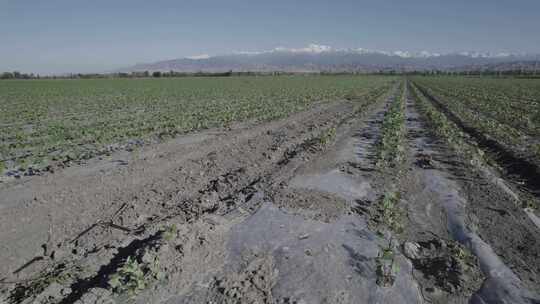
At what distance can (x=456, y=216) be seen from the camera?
19.0ft

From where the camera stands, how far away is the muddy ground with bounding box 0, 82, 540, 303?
376 cm

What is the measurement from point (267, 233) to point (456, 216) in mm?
3627

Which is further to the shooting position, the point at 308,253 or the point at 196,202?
the point at 196,202

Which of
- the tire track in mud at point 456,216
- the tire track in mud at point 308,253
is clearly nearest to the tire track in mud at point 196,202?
the tire track in mud at point 308,253

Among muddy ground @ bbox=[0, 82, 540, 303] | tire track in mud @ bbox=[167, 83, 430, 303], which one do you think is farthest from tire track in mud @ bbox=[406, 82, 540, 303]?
tire track in mud @ bbox=[167, 83, 430, 303]

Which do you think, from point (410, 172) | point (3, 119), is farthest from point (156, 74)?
point (410, 172)

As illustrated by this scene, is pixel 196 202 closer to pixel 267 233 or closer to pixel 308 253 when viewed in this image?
pixel 267 233

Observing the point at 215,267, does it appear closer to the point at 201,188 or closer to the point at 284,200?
the point at 284,200

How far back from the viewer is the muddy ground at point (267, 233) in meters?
3.76

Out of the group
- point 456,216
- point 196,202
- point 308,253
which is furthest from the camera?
point 196,202

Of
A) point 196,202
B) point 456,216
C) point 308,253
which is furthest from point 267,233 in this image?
point 456,216

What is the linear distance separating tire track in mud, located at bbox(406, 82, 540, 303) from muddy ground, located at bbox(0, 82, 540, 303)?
24mm

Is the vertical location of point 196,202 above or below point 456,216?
above

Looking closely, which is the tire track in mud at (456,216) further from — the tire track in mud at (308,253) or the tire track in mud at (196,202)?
the tire track in mud at (196,202)
